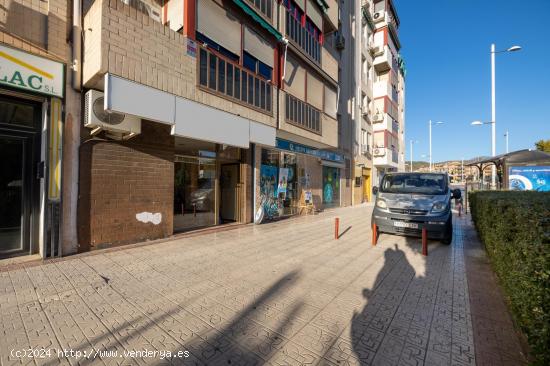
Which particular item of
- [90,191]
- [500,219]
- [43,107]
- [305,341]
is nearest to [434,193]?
[500,219]

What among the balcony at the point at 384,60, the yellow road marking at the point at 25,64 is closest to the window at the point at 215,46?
the yellow road marking at the point at 25,64

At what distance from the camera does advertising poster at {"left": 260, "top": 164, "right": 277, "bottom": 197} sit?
1101 cm

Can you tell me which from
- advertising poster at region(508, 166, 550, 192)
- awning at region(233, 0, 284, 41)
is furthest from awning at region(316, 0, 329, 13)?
advertising poster at region(508, 166, 550, 192)

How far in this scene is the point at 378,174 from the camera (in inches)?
1059

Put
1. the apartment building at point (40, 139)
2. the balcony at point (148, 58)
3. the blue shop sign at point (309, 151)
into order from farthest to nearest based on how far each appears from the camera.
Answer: the blue shop sign at point (309, 151) → the balcony at point (148, 58) → the apartment building at point (40, 139)

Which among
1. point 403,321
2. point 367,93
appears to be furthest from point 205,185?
point 367,93

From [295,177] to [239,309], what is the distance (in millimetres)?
10334

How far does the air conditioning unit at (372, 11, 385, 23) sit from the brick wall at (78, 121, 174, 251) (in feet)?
90.9

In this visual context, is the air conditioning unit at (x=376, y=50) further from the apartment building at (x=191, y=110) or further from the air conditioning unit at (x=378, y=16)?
the apartment building at (x=191, y=110)

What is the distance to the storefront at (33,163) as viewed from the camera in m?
5.04

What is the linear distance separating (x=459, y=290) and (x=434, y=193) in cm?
372

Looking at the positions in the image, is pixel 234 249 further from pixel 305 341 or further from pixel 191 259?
pixel 305 341

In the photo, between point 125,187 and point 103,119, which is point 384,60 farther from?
point 125,187

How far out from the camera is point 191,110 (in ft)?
22.2
